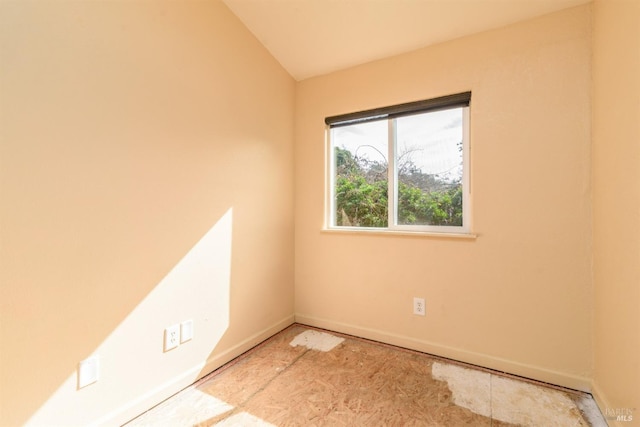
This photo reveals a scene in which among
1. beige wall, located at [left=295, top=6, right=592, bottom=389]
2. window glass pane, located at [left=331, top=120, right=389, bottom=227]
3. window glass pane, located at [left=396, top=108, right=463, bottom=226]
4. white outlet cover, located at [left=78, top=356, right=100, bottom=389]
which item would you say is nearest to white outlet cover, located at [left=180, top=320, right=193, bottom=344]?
white outlet cover, located at [left=78, top=356, right=100, bottom=389]

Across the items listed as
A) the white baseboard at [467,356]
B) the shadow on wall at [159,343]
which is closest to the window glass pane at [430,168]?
the white baseboard at [467,356]

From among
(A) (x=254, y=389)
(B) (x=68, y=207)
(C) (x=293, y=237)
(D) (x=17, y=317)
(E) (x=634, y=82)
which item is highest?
(E) (x=634, y=82)

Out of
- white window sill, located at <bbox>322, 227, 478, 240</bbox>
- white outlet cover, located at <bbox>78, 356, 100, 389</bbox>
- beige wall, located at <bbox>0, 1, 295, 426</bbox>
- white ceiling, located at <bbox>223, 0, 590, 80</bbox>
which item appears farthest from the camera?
white window sill, located at <bbox>322, 227, 478, 240</bbox>

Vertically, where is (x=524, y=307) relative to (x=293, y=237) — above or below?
below

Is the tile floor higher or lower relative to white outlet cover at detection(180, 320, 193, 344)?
lower

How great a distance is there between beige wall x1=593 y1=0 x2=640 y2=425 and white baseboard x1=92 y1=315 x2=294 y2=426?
213 centimetres

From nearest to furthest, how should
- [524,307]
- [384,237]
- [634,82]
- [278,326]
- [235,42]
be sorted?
[634,82] < [524,307] < [235,42] < [384,237] < [278,326]

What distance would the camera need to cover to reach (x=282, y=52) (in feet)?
7.92

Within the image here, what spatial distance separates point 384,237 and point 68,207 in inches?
76.8

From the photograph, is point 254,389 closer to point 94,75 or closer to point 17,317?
point 17,317

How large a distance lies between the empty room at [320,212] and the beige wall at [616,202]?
16 millimetres

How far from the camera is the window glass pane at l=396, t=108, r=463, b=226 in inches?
82.4

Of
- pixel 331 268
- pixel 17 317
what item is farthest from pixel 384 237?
pixel 17 317

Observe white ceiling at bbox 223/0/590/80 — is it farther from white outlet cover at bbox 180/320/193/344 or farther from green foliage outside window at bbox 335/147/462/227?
white outlet cover at bbox 180/320/193/344
